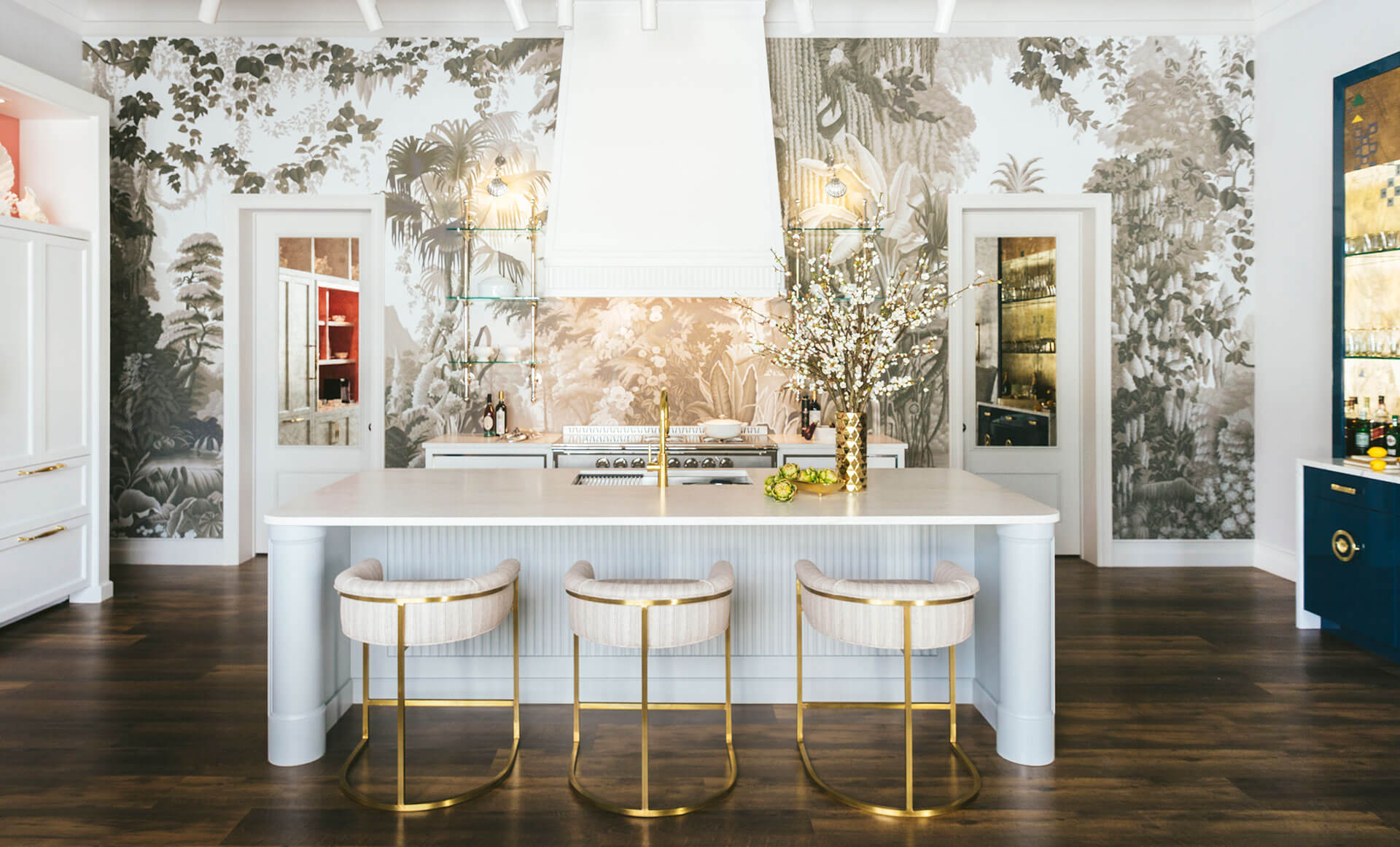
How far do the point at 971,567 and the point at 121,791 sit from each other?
2901 mm

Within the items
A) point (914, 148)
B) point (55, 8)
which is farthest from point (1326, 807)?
point (55, 8)

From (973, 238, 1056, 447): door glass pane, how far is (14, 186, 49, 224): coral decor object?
→ 532cm

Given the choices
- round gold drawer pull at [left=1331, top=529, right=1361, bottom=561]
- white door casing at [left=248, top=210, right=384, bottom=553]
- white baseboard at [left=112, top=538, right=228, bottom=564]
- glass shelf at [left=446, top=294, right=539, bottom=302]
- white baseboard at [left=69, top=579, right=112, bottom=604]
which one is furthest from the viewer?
white door casing at [left=248, top=210, right=384, bottom=553]

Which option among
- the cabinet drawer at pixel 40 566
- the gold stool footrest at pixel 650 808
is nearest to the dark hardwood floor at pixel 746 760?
the gold stool footrest at pixel 650 808

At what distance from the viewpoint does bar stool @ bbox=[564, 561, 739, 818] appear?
8.29 feet

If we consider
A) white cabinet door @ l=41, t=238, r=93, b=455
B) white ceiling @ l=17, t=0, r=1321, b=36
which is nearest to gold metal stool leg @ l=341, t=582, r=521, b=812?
white cabinet door @ l=41, t=238, r=93, b=455

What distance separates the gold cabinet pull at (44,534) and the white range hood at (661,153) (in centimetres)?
282

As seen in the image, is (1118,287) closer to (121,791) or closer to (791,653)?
(791,653)

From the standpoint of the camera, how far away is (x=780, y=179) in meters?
5.46

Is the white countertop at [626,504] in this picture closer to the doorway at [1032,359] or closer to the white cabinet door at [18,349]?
the white cabinet door at [18,349]

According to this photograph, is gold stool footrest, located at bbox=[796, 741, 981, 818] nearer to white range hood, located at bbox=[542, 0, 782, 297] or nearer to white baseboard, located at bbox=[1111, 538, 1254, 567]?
white range hood, located at bbox=[542, 0, 782, 297]

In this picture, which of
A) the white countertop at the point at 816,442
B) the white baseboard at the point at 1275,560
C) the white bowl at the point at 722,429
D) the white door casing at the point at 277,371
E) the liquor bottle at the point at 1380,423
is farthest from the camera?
the white door casing at the point at 277,371

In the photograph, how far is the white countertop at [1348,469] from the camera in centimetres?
373

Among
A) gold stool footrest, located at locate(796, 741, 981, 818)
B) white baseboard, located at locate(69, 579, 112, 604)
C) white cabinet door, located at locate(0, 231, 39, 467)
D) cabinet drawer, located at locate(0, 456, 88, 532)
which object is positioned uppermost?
white cabinet door, located at locate(0, 231, 39, 467)
